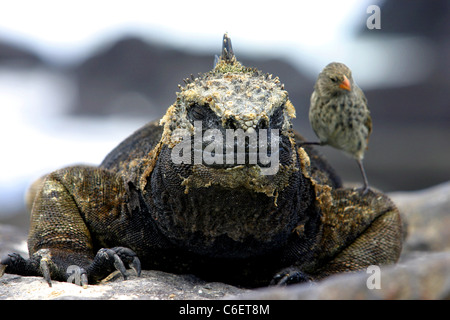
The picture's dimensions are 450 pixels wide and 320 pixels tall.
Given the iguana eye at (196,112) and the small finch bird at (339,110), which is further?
the small finch bird at (339,110)

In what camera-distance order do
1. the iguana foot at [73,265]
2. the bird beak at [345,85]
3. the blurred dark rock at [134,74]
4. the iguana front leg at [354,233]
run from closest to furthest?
the iguana foot at [73,265]
the iguana front leg at [354,233]
the bird beak at [345,85]
the blurred dark rock at [134,74]

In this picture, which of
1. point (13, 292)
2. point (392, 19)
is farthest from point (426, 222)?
point (392, 19)

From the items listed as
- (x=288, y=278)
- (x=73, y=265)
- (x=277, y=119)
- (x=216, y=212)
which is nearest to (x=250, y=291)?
(x=288, y=278)

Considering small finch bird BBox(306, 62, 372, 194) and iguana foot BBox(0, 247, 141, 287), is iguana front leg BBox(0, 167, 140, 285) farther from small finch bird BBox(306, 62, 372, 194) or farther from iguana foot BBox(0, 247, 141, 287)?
small finch bird BBox(306, 62, 372, 194)

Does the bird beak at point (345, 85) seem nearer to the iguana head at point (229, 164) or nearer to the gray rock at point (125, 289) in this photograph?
the iguana head at point (229, 164)

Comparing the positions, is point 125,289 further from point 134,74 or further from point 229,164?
point 134,74

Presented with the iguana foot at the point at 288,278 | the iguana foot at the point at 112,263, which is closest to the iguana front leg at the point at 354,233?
the iguana foot at the point at 288,278
